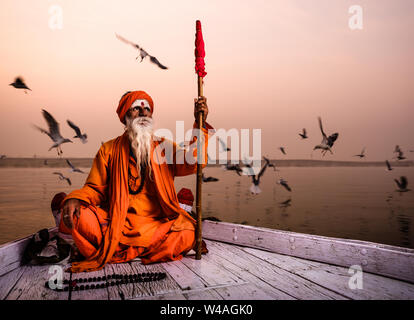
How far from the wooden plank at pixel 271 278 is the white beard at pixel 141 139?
1.02 metres

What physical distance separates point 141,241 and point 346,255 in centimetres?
160

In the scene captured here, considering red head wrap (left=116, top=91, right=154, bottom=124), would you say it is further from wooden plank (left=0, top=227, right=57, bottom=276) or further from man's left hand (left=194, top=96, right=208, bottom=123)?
wooden plank (left=0, top=227, right=57, bottom=276)

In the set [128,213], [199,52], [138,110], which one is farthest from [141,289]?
[199,52]

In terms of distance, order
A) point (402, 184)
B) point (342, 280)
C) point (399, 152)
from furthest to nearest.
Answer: point (399, 152) → point (402, 184) → point (342, 280)

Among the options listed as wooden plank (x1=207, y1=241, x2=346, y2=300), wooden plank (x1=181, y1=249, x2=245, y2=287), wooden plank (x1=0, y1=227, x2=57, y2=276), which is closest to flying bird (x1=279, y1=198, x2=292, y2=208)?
wooden plank (x1=207, y1=241, x2=346, y2=300)

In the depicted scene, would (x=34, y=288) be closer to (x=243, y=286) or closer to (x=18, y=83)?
(x=243, y=286)

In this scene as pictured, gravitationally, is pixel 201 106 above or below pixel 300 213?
above

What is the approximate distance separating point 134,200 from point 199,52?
1.40 metres

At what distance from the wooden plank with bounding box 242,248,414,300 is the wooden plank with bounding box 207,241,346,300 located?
0.24 feet

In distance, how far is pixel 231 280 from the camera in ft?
7.48

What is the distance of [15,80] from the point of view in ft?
14.4

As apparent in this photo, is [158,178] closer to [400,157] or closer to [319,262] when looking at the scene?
[319,262]

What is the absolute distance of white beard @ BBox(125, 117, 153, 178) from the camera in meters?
3.09

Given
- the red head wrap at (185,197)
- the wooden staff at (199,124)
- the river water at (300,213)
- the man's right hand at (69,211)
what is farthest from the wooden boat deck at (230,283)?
the river water at (300,213)
